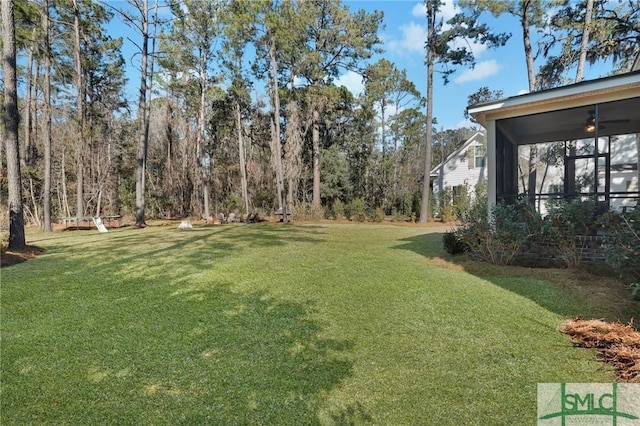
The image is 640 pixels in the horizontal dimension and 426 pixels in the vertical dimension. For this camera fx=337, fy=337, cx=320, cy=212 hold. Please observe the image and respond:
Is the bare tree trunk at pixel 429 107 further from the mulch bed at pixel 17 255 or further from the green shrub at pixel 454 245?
the mulch bed at pixel 17 255

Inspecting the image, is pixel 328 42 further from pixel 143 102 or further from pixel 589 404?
pixel 589 404

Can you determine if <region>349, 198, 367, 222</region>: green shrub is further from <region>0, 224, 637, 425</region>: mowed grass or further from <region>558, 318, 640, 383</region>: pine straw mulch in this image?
<region>558, 318, 640, 383</region>: pine straw mulch

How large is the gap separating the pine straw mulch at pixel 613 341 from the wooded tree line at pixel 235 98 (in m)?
12.6

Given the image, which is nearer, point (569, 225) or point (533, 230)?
point (569, 225)

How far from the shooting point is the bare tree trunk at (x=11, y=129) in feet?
23.7

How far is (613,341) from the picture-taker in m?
2.87

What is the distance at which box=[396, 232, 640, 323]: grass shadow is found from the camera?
11.9ft

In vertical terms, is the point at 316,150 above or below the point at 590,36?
below

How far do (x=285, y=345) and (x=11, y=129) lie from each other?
8.45 meters

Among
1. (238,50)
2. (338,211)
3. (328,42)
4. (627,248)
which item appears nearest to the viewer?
(627,248)

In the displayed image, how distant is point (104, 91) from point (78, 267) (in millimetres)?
20999

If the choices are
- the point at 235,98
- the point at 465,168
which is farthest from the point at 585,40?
the point at 235,98

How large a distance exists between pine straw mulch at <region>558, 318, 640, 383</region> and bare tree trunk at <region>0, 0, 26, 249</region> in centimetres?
959

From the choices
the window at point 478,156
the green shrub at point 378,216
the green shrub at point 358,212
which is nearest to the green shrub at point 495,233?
the green shrub at point 378,216
